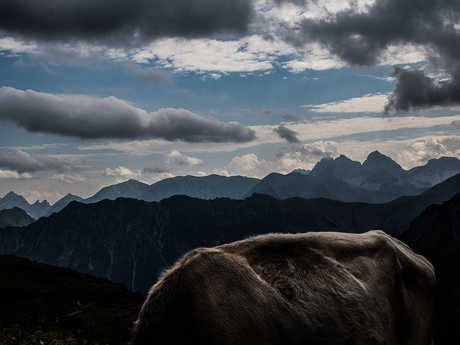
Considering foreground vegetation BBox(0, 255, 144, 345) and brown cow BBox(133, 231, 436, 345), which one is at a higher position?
brown cow BBox(133, 231, 436, 345)

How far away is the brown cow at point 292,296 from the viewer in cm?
551

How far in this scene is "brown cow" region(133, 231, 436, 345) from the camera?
18.1ft

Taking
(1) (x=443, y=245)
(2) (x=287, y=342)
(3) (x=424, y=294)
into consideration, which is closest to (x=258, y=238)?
(2) (x=287, y=342)

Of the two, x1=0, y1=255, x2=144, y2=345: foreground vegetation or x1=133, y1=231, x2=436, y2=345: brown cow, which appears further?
x1=0, y1=255, x2=144, y2=345: foreground vegetation

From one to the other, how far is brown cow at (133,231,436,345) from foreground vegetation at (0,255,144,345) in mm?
9082

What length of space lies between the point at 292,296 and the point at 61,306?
104 ft

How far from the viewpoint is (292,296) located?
233 inches

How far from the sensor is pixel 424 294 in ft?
24.4

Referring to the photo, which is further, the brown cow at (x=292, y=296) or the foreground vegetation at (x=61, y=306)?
the foreground vegetation at (x=61, y=306)

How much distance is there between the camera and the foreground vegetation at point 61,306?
20.3m

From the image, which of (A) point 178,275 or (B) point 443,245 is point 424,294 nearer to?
(A) point 178,275

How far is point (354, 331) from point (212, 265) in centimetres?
312

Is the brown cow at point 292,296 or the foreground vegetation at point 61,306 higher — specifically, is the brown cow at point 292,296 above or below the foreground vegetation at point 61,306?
above

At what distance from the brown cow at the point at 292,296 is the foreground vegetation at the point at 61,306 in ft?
29.8
